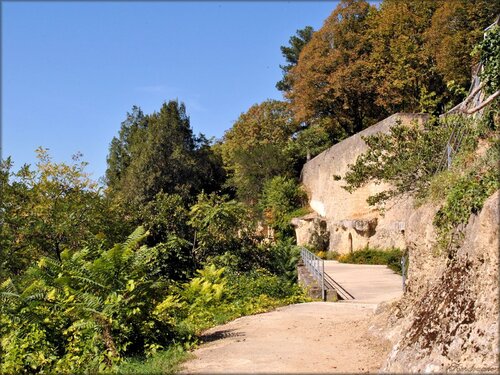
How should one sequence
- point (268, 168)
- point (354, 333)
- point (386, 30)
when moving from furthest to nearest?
point (268, 168) → point (386, 30) → point (354, 333)

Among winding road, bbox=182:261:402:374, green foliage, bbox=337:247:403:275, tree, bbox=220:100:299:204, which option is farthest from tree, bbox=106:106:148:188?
winding road, bbox=182:261:402:374

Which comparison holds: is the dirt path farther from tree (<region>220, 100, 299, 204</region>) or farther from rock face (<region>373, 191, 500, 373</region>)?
tree (<region>220, 100, 299, 204</region>)

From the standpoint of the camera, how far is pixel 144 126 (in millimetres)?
39188

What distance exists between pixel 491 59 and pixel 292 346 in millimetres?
5012

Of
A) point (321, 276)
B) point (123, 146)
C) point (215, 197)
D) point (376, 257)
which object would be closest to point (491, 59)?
point (321, 276)

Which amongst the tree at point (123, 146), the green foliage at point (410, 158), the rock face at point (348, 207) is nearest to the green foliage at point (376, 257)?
the rock face at point (348, 207)

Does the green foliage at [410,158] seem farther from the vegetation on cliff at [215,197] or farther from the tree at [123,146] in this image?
the tree at [123,146]

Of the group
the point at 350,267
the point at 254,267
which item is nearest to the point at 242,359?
the point at 254,267

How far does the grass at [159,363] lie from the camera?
600 cm

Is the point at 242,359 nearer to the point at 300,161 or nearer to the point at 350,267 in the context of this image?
the point at 350,267

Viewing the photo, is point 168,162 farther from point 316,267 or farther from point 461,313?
point 461,313

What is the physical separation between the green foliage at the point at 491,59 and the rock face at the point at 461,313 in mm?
2749

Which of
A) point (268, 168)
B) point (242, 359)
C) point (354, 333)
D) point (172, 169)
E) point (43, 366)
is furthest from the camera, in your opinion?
point (268, 168)

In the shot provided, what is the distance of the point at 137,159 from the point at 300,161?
1263 cm
